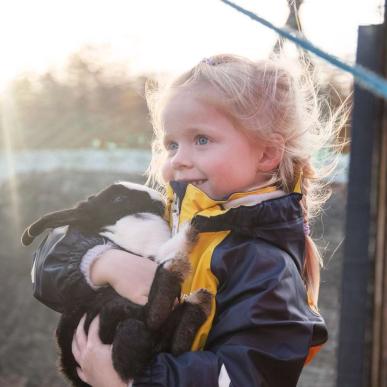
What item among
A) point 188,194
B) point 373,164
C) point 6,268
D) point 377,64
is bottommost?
point 6,268

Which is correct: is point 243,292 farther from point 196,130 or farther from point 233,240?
point 196,130

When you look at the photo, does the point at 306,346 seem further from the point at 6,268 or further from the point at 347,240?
the point at 6,268

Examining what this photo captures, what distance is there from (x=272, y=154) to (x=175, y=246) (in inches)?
11.6

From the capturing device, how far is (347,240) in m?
1.00

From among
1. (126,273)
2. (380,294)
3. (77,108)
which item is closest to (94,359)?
(126,273)

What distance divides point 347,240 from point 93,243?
524 millimetres

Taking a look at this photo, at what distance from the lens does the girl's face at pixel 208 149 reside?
1.24 m

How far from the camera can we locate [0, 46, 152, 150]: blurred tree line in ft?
16.8

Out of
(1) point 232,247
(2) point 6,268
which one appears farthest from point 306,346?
(2) point 6,268

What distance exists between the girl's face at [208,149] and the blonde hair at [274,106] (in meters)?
0.03

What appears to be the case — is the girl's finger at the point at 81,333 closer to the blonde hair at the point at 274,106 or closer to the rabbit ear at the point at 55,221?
the rabbit ear at the point at 55,221

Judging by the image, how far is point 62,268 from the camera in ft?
4.15

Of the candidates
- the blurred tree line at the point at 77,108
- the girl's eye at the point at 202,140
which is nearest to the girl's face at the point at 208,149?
the girl's eye at the point at 202,140

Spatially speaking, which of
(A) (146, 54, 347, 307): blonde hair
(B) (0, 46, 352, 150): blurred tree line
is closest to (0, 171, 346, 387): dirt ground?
(B) (0, 46, 352, 150): blurred tree line
